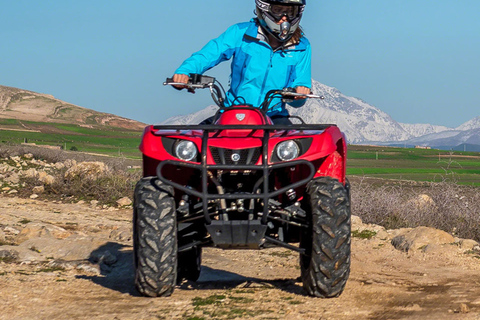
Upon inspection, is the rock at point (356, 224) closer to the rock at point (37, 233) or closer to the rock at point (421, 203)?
the rock at point (421, 203)

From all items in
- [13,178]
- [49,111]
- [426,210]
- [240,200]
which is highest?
[49,111]

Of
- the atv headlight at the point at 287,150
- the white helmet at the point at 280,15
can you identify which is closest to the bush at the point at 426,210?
the white helmet at the point at 280,15

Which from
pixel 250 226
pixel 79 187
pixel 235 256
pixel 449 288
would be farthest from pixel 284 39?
pixel 79 187

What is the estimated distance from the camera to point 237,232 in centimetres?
563

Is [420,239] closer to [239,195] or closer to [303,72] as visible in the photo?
[303,72]

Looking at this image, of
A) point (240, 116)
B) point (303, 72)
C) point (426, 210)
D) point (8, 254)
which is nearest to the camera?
point (240, 116)

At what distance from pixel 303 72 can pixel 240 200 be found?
2.01 m

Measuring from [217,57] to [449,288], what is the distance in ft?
9.87

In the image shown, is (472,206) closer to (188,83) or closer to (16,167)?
(188,83)

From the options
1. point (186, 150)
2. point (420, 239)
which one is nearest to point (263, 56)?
point (186, 150)

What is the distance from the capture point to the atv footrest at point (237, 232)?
221 inches

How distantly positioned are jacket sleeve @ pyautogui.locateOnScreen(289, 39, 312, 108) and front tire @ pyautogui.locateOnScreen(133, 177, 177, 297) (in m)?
1.98

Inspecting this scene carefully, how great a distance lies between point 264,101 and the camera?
260 inches

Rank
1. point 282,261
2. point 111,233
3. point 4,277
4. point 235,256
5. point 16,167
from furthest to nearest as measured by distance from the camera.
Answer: point 16,167 < point 111,233 < point 235,256 < point 282,261 < point 4,277
